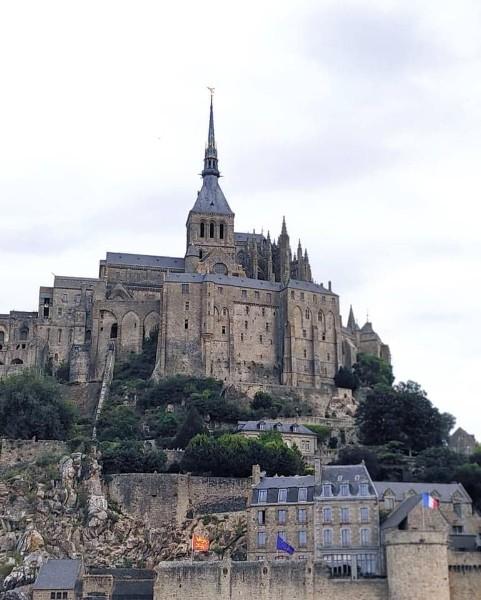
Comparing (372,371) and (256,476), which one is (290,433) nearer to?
(256,476)

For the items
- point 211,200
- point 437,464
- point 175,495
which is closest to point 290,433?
point 437,464

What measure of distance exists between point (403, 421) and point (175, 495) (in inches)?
925

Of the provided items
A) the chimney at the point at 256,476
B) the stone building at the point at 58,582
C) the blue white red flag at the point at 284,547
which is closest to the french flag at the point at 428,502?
the blue white red flag at the point at 284,547

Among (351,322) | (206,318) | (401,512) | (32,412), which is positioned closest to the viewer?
(401,512)

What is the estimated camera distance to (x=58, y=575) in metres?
59.9

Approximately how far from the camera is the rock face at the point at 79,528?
65.6 m

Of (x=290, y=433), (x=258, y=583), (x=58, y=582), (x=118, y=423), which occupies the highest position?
(x=118, y=423)

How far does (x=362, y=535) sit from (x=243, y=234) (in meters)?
67.9

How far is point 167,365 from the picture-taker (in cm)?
10056

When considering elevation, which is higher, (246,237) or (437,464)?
(246,237)

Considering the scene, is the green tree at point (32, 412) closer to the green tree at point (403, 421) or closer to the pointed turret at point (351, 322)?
the green tree at point (403, 421)

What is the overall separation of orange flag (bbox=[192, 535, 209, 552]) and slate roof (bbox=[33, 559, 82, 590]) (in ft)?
23.8

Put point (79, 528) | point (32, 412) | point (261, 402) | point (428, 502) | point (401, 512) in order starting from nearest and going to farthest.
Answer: point (428, 502) < point (401, 512) < point (79, 528) < point (32, 412) < point (261, 402)

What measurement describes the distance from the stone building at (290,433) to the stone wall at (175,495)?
1179cm
